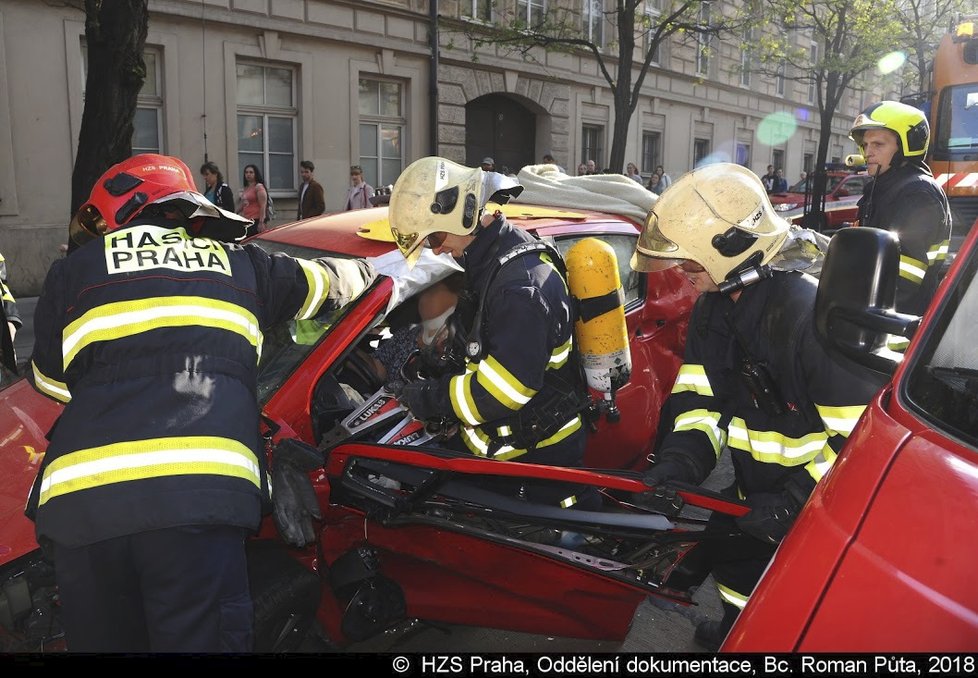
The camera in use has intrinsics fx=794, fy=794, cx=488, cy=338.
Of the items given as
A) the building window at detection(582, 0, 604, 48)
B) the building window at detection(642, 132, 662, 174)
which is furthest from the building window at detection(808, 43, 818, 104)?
the building window at detection(582, 0, 604, 48)

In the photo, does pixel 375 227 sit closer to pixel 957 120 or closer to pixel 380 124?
pixel 957 120

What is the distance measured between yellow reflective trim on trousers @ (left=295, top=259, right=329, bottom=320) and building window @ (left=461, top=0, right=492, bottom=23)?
45.4 ft

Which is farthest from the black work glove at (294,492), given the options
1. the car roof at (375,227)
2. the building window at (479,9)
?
the building window at (479,9)

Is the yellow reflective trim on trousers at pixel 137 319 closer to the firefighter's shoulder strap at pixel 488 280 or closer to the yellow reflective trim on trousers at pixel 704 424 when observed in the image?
the firefighter's shoulder strap at pixel 488 280

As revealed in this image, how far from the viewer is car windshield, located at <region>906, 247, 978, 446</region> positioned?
1293 mm

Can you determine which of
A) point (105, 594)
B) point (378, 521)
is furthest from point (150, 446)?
point (378, 521)

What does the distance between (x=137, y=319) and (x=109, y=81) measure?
4.91 meters

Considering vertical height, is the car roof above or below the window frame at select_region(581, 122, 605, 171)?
below

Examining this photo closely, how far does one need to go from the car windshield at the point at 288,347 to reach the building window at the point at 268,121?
406 inches

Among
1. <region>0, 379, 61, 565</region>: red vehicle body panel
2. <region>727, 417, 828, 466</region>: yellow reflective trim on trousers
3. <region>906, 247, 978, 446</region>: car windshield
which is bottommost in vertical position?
<region>0, 379, 61, 565</region>: red vehicle body panel

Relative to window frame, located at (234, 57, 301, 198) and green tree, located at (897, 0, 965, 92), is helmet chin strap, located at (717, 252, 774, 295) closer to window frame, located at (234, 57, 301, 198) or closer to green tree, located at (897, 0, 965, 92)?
window frame, located at (234, 57, 301, 198)

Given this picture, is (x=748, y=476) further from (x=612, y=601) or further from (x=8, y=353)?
(x=8, y=353)

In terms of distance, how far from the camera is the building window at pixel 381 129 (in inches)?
547

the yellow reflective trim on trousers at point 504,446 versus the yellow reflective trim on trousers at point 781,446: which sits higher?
the yellow reflective trim on trousers at point 781,446
